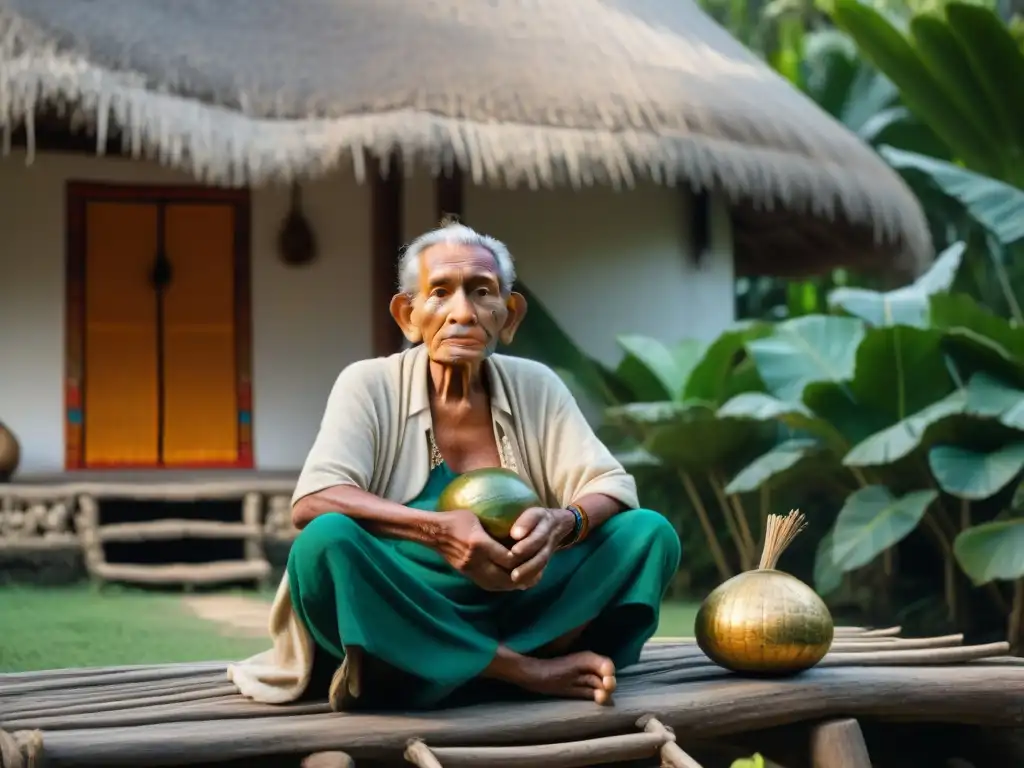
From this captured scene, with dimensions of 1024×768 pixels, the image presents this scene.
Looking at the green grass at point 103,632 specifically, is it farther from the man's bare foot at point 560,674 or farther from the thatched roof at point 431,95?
the man's bare foot at point 560,674

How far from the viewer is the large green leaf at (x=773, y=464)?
5.81 m

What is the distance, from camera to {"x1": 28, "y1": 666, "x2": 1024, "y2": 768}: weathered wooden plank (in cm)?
229

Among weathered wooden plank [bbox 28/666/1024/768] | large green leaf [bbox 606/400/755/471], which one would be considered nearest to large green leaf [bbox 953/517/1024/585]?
large green leaf [bbox 606/400/755/471]

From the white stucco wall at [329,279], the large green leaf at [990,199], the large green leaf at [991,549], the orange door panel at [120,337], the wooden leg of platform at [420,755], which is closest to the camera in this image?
the wooden leg of platform at [420,755]

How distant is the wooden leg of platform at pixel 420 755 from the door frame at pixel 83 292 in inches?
204

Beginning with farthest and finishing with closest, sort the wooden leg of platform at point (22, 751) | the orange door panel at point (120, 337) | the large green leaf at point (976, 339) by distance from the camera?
the orange door panel at point (120, 337) < the large green leaf at point (976, 339) < the wooden leg of platform at point (22, 751)

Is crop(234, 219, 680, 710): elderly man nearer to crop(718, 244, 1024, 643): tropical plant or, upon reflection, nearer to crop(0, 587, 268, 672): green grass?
crop(0, 587, 268, 672): green grass

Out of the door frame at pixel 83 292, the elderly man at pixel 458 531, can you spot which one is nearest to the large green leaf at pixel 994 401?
the elderly man at pixel 458 531

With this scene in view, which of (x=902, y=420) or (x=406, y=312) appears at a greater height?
(x=406, y=312)

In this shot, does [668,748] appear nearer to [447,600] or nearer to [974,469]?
[447,600]

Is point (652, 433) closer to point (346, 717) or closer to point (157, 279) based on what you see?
point (157, 279)

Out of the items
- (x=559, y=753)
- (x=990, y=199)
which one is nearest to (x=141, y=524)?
(x=990, y=199)

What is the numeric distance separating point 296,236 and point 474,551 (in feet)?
17.1

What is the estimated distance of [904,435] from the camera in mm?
5387
